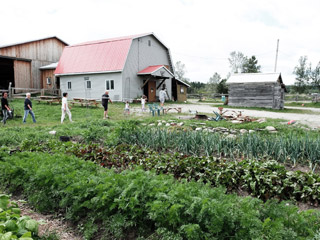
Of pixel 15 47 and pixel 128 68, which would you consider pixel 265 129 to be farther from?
pixel 15 47

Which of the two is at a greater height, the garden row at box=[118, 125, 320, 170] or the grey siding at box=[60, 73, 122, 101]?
the grey siding at box=[60, 73, 122, 101]

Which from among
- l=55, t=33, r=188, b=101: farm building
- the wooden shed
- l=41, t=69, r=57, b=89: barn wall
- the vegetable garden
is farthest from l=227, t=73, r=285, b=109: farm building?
l=41, t=69, r=57, b=89: barn wall

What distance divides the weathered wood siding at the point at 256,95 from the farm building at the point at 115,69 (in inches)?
294

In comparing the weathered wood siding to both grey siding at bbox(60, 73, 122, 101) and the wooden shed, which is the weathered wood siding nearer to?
the wooden shed

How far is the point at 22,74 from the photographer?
Result: 28.5 meters

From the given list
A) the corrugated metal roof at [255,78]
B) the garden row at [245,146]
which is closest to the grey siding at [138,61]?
the corrugated metal roof at [255,78]

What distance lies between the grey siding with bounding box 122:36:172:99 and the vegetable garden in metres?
19.0

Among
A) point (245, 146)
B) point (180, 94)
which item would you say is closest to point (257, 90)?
point (180, 94)

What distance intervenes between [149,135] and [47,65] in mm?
28246

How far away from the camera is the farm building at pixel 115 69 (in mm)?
24688

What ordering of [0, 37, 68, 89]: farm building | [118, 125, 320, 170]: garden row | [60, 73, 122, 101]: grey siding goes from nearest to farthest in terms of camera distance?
1. [118, 125, 320, 170]: garden row
2. [60, 73, 122, 101]: grey siding
3. [0, 37, 68, 89]: farm building

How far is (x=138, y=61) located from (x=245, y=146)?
72.2 ft

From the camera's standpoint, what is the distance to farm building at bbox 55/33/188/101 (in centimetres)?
2469

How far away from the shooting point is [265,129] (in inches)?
375
